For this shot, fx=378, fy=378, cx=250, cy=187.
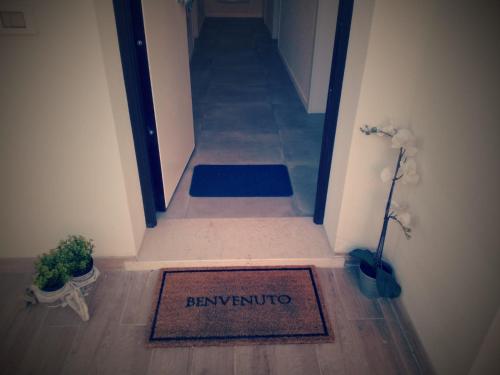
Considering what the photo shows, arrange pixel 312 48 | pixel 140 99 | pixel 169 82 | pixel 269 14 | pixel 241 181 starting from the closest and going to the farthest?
pixel 140 99 < pixel 169 82 < pixel 241 181 < pixel 312 48 < pixel 269 14

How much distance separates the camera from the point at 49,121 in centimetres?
183

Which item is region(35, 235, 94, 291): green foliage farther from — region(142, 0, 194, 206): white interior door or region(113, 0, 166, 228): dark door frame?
region(142, 0, 194, 206): white interior door

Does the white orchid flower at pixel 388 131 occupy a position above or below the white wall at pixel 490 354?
above

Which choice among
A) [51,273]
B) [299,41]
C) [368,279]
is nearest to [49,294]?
[51,273]

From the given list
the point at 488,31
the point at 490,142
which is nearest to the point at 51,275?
the point at 490,142

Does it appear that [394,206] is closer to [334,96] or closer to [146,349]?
[334,96]

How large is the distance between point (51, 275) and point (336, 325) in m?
1.47

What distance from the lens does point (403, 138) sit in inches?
69.2

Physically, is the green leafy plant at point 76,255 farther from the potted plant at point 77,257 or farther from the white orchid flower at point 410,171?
the white orchid flower at point 410,171

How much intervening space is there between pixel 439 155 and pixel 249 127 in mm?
2455

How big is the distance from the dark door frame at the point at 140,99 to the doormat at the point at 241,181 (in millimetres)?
459

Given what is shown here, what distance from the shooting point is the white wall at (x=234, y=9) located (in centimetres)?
894

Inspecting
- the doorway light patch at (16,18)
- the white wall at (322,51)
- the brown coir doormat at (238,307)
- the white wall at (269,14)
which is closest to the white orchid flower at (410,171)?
the brown coir doormat at (238,307)

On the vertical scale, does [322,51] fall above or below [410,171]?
above
